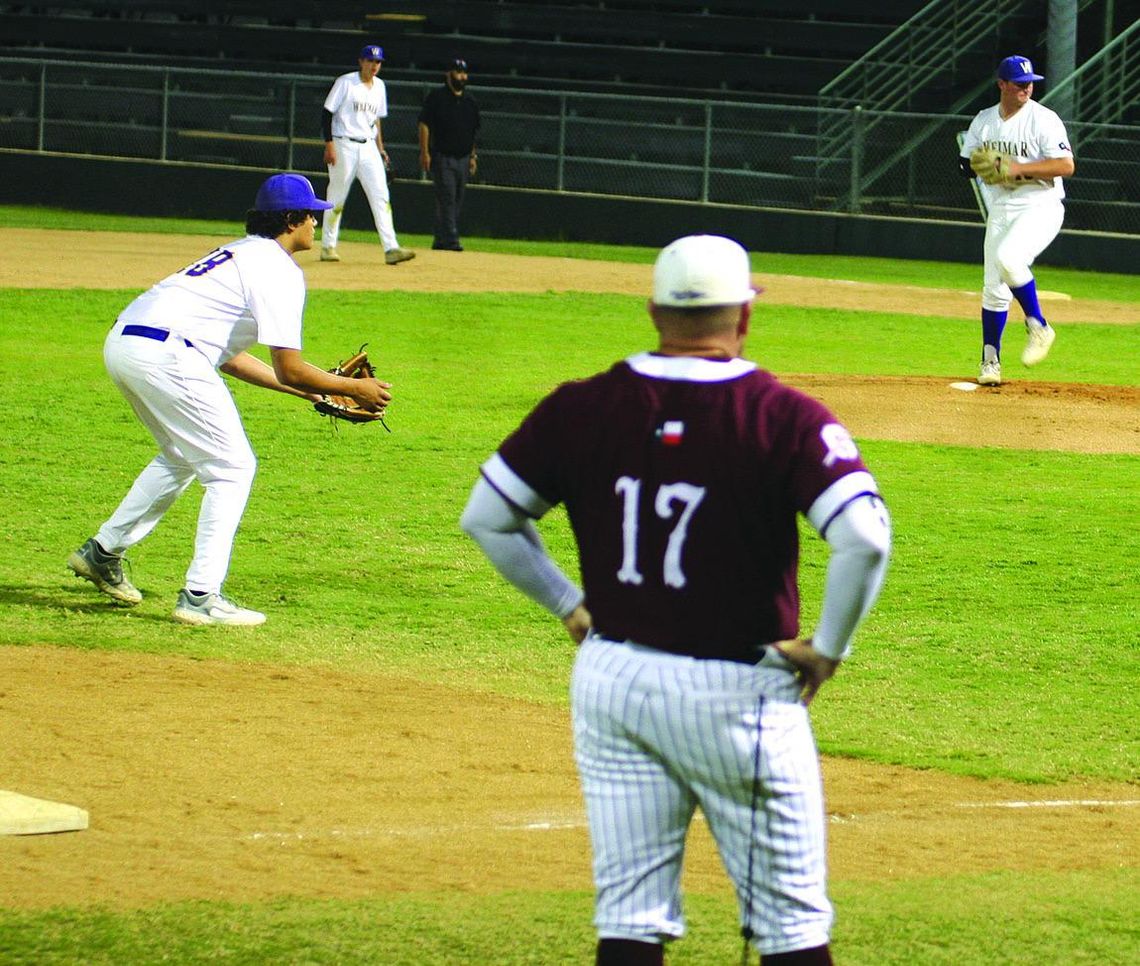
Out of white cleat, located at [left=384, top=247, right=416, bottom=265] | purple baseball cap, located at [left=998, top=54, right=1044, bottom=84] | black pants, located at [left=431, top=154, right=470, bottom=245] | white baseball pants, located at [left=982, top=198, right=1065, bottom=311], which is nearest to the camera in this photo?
purple baseball cap, located at [left=998, top=54, right=1044, bottom=84]

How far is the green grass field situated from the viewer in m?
4.27

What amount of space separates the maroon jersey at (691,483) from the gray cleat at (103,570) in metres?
4.59

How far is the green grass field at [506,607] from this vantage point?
4.27 metres

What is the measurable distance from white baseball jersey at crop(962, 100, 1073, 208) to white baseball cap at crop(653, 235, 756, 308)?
32.3ft

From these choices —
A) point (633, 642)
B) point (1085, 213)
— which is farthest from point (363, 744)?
point (1085, 213)

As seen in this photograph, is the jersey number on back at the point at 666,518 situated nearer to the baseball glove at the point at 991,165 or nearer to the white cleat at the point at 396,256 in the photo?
the baseball glove at the point at 991,165

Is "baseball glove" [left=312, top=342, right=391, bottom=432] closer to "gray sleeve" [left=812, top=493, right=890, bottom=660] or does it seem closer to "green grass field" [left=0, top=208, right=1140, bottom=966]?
"green grass field" [left=0, top=208, right=1140, bottom=966]

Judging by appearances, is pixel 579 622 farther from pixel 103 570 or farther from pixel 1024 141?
pixel 1024 141

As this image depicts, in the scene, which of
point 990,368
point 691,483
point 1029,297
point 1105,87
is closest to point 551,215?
point 1105,87

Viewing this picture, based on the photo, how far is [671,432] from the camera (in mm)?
3115

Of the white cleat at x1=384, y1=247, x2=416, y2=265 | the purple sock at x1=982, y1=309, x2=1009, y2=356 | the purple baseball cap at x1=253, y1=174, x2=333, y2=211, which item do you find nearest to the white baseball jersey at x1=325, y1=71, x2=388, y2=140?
the white cleat at x1=384, y1=247, x2=416, y2=265

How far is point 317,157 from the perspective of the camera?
2622 centimetres

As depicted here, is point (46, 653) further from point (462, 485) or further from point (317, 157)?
point (317, 157)

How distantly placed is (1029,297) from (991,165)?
40.7 inches
